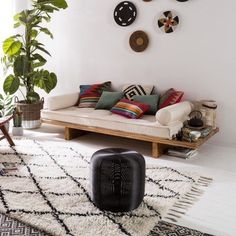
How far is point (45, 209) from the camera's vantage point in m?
2.24

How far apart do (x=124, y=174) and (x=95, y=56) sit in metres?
3.00

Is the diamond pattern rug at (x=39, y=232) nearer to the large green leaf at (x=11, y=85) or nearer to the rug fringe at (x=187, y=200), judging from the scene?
the rug fringe at (x=187, y=200)

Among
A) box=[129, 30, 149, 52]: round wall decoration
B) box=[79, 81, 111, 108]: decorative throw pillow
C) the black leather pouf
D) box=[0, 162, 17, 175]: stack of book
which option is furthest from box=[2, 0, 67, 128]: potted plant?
the black leather pouf

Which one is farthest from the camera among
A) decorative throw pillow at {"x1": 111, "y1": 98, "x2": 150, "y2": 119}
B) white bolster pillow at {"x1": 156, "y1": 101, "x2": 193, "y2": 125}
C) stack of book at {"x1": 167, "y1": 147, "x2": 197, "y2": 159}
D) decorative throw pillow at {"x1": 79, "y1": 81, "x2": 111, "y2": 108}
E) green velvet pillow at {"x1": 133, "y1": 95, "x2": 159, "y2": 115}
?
decorative throw pillow at {"x1": 79, "y1": 81, "x2": 111, "y2": 108}

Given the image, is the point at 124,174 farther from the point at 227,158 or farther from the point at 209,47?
the point at 209,47

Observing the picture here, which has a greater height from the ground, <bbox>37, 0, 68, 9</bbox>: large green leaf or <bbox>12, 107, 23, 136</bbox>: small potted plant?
<bbox>37, 0, 68, 9</bbox>: large green leaf

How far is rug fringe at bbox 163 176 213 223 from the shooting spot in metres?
2.21

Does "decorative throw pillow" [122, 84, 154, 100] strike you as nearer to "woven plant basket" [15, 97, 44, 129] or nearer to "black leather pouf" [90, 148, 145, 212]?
"woven plant basket" [15, 97, 44, 129]

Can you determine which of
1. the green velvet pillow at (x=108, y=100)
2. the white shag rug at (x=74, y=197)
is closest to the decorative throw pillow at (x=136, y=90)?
the green velvet pillow at (x=108, y=100)

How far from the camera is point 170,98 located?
154 inches

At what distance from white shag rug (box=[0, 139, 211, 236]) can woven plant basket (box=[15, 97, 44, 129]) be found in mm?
1118

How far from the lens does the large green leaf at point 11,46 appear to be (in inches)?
171

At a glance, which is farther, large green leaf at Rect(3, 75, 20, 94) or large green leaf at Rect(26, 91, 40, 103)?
large green leaf at Rect(26, 91, 40, 103)

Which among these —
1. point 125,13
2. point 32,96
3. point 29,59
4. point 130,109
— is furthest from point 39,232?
point 125,13
